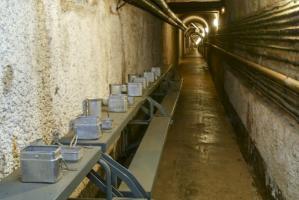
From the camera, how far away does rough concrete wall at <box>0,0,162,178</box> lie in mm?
2072

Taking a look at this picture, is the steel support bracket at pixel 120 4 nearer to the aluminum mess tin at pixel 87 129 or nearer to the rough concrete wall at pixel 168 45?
the aluminum mess tin at pixel 87 129

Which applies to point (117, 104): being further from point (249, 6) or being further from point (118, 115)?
point (249, 6)

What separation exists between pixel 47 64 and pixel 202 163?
3407 millimetres

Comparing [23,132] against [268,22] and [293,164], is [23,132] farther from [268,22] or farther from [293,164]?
[268,22]

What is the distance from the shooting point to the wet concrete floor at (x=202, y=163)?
4500 millimetres

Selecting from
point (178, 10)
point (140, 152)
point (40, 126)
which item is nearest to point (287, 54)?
point (140, 152)

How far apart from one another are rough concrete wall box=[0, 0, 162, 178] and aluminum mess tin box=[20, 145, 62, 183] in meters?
0.28

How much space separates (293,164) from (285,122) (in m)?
0.43

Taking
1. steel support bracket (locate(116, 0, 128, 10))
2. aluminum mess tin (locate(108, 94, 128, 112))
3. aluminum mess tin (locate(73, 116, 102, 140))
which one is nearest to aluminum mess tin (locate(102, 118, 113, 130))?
aluminum mess tin (locate(73, 116, 102, 140))

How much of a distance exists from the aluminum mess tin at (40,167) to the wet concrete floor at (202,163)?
8.92 ft

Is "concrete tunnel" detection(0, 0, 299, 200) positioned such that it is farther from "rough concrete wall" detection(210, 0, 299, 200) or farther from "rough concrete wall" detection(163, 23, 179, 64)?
"rough concrete wall" detection(163, 23, 179, 64)

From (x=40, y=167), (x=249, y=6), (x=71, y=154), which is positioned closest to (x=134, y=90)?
(x=71, y=154)

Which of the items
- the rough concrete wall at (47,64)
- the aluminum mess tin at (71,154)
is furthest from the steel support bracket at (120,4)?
the aluminum mess tin at (71,154)

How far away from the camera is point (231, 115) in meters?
8.35
